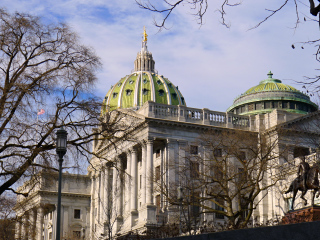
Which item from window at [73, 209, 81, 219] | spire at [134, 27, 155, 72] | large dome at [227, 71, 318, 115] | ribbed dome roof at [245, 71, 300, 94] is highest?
spire at [134, 27, 155, 72]

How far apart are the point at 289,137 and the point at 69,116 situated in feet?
175

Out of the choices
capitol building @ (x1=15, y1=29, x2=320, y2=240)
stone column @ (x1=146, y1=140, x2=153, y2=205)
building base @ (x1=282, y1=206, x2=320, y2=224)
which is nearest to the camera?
building base @ (x1=282, y1=206, x2=320, y2=224)

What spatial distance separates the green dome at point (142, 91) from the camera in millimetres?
152000

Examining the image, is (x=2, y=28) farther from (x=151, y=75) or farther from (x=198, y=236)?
(x=151, y=75)

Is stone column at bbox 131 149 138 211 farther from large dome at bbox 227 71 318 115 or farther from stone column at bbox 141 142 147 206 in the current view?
large dome at bbox 227 71 318 115

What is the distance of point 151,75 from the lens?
161 metres

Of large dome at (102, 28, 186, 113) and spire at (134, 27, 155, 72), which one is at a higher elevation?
spire at (134, 27, 155, 72)

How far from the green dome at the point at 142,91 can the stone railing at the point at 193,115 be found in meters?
64.8

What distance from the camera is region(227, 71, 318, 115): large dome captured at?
9606 centimetres

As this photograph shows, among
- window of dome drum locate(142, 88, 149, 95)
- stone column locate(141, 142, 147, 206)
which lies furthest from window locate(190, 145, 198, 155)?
window of dome drum locate(142, 88, 149, 95)

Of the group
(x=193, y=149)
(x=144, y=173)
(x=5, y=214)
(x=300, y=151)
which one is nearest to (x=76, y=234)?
(x=144, y=173)

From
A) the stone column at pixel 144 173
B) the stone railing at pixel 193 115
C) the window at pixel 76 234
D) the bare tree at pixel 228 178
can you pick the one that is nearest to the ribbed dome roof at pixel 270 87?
the stone railing at pixel 193 115

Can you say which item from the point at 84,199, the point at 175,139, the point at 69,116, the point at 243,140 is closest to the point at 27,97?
the point at 69,116

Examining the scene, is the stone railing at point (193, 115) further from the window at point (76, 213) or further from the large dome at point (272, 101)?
the window at point (76, 213)
